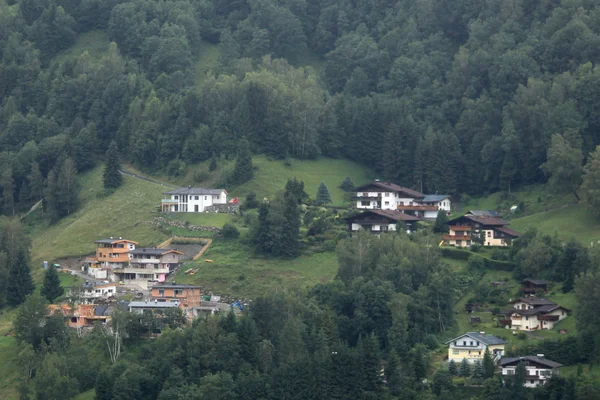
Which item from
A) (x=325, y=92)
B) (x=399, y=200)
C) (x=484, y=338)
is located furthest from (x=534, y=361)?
(x=325, y=92)

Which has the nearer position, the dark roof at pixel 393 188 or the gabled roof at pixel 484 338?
the gabled roof at pixel 484 338

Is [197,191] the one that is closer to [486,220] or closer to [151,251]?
[151,251]

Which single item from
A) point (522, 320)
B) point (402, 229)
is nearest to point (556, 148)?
point (402, 229)

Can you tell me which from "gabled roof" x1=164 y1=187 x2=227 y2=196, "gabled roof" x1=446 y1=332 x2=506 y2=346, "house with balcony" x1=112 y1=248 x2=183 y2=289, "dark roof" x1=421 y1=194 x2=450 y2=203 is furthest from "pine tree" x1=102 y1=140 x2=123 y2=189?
"gabled roof" x1=446 y1=332 x2=506 y2=346

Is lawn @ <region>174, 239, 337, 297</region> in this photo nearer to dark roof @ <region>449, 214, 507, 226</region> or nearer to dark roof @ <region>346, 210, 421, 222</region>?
dark roof @ <region>346, 210, 421, 222</region>

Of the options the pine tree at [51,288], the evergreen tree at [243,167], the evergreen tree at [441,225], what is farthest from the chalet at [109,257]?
the evergreen tree at [441,225]

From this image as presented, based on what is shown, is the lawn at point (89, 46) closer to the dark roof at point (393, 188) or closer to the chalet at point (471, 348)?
the dark roof at point (393, 188)
